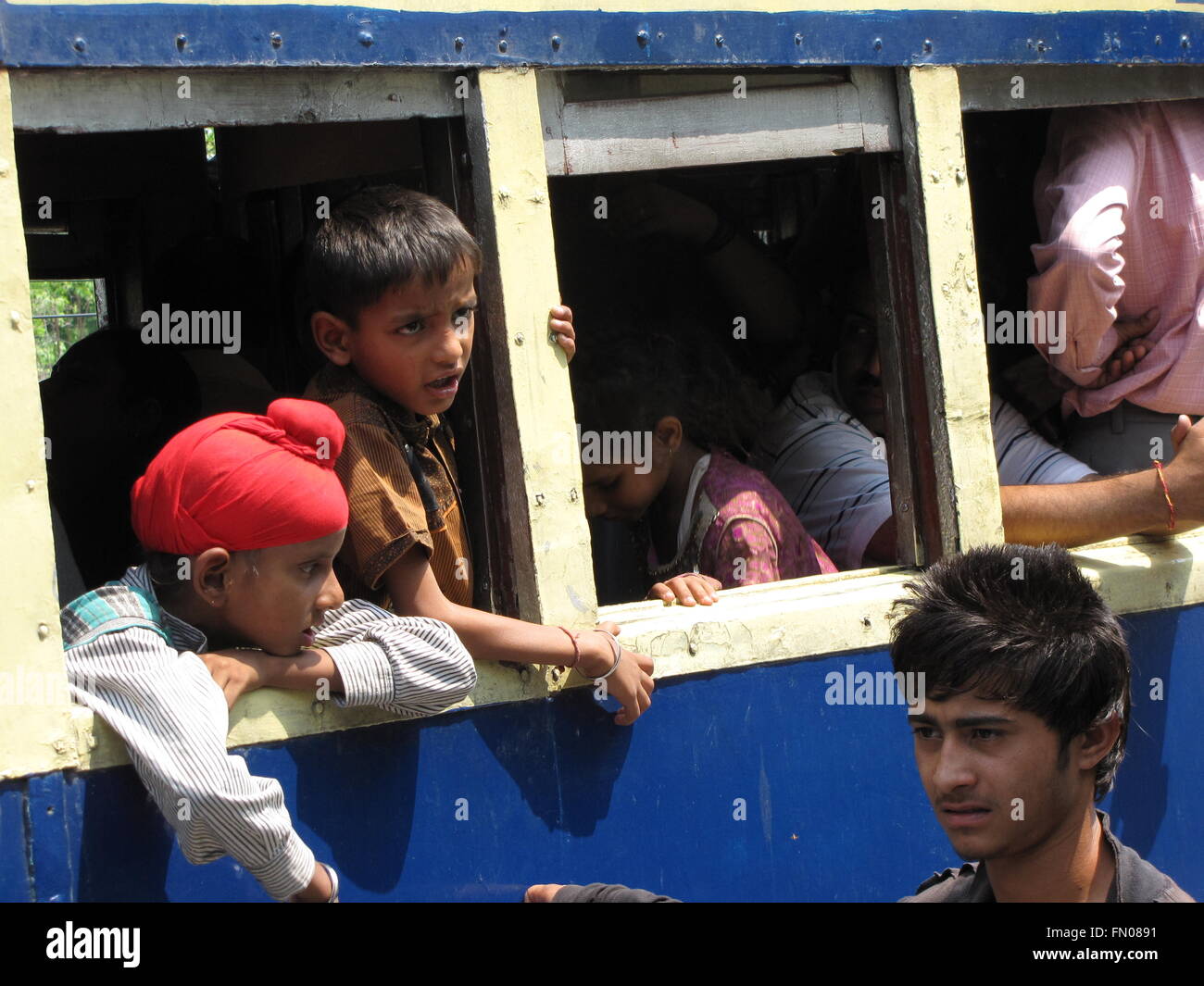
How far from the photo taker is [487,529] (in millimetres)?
2852

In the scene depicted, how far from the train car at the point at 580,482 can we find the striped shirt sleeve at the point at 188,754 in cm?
7

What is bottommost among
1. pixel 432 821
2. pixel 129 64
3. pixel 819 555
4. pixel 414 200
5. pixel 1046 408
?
pixel 432 821

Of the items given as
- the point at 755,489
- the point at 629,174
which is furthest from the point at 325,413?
the point at 629,174

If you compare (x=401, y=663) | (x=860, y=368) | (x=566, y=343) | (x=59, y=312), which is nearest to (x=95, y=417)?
(x=566, y=343)

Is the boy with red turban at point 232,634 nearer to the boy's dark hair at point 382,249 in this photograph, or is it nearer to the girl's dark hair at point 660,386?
the boy's dark hair at point 382,249

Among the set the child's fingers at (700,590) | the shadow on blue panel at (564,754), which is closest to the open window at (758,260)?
the child's fingers at (700,590)

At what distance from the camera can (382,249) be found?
2559mm

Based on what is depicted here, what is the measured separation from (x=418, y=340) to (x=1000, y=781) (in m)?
1.23

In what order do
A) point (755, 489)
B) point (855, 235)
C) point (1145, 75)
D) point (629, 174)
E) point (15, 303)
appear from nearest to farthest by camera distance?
point (15, 303)
point (755, 489)
point (1145, 75)
point (629, 174)
point (855, 235)

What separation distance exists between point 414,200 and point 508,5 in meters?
0.40

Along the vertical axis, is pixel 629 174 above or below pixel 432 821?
above

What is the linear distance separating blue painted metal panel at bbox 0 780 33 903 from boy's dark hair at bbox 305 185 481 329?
37.9 inches

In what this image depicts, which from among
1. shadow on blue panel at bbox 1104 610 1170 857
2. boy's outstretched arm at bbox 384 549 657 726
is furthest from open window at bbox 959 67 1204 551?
boy's outstretched arm at bbox 384 549 657 726

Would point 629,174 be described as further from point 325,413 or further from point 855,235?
point 325,413
